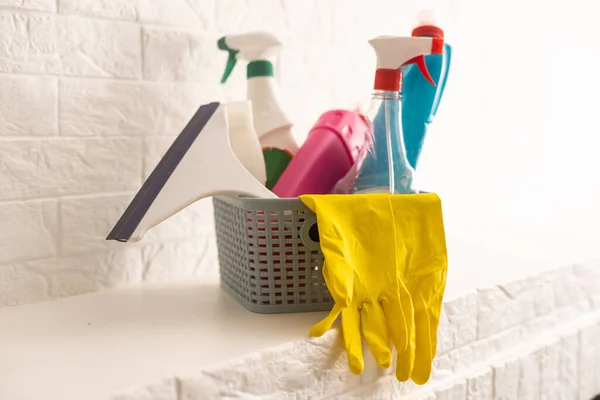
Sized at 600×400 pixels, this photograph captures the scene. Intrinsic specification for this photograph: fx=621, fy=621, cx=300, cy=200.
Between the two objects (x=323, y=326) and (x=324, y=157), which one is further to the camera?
(x=324, y=157)

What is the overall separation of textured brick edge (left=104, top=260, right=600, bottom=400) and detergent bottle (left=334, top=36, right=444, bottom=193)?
7.7 inches

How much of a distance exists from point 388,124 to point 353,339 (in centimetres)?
27

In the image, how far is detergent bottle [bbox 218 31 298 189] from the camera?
910mm

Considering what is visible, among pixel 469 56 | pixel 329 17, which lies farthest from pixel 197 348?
pixel 469 56

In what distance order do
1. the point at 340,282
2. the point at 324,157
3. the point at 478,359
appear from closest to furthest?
the point at 340,282, the point at 324,157, the point at 478,359

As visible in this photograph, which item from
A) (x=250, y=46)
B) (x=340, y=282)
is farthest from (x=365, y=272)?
(x=250, y=46)

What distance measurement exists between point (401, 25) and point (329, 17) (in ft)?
0.68

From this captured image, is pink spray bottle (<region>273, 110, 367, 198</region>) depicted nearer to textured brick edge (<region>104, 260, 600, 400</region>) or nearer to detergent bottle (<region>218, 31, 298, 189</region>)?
detergent bottle (<region>218, 31, 298, 189</region>)

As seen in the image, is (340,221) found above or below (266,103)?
below

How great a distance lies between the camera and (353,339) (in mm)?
719

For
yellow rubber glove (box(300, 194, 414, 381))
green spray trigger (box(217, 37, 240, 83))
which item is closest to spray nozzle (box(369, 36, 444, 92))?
yellow rubber glove (box(300, 194, 414, 381))

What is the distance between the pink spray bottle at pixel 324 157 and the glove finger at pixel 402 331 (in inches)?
7.6

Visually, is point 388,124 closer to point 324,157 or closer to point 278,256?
point 324,157

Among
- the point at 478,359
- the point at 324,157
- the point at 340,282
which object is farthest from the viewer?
the point at 478,359
